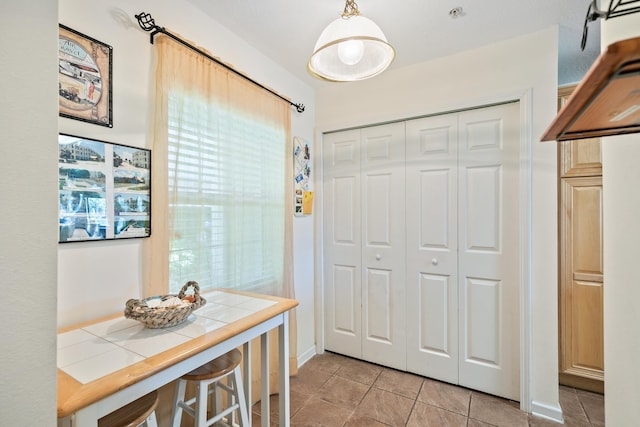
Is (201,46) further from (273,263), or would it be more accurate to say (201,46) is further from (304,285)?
(304,285)

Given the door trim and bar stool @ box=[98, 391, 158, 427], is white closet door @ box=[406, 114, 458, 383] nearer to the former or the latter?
the door trim

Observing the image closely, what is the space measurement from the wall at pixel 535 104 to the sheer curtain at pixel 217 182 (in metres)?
1.25

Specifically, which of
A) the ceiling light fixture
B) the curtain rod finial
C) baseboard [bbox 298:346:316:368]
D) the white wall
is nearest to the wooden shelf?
the white wall

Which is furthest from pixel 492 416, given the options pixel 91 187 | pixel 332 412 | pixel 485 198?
pixel 91 187

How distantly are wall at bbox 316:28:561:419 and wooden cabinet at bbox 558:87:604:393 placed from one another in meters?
0.48

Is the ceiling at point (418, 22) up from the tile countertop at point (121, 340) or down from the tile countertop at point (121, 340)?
up

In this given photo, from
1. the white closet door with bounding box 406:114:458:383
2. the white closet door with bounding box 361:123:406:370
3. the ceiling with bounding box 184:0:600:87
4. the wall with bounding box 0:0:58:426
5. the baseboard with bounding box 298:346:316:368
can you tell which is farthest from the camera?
the baseboard with bounding box 298:346:316:368

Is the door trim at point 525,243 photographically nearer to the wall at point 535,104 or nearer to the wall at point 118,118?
the wall at point 535,104

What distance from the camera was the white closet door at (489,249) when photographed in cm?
203

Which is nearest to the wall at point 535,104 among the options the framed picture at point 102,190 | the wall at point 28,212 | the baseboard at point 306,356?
the baseboard at point 306,356

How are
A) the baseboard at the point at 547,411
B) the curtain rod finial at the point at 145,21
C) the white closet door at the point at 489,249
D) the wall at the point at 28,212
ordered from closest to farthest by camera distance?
the wall at the point at 28,212, the curtain rod finial at the point at 145,21, the baseboard at the point at 547,411, the white closet door at the point at 489,249

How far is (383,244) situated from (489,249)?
0.80 metres

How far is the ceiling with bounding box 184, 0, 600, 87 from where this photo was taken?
166 cm

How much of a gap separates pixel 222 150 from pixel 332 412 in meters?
1.86
